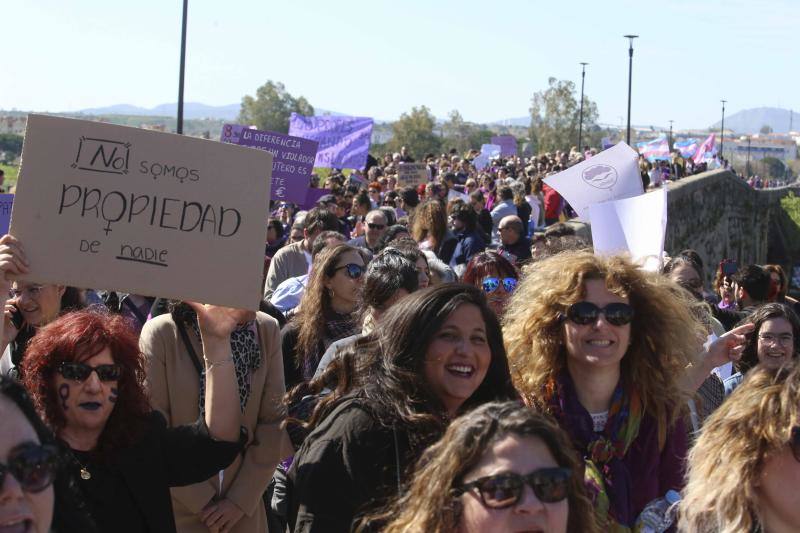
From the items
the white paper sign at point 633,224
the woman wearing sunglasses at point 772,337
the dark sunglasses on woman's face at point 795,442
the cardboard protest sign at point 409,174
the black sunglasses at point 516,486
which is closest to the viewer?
the black sunglasses at point 516,486

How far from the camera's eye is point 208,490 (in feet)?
13.6

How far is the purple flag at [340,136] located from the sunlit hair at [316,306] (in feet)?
39.6

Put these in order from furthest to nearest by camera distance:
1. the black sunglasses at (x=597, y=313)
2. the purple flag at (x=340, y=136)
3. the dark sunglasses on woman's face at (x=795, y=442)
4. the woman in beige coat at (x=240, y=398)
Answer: the purple flag at (x=340, y=136)
the woman in beige coat at (x=240, y=398)
the black sunglasses at (x=597, y=313)
the dark sunglasses on woman's face at (x=795, y=442)

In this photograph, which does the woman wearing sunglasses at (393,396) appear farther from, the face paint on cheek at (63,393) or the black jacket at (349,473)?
the face paint on cheek at (63,393)

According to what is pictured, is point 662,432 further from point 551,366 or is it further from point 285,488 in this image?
point 285,488

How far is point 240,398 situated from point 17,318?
1.25m

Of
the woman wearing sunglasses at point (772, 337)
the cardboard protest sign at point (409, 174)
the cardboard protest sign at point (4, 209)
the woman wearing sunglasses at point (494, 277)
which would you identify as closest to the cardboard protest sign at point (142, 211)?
the woman wearing sunglasses at point (494, 277)

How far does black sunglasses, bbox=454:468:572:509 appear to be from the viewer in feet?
7.80

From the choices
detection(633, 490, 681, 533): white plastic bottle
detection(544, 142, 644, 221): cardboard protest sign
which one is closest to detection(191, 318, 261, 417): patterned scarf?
detection(633, 490, 681, 533): white plastic bottle

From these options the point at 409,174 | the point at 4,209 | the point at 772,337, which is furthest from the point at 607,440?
the point at 409,174

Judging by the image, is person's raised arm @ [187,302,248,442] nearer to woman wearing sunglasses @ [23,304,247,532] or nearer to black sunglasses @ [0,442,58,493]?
woman wearing sunglasses @ [23,304,247,532]

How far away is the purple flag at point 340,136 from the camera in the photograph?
687 inches

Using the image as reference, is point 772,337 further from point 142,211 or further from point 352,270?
point 142,211

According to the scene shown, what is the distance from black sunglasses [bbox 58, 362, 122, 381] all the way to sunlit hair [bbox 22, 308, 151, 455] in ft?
0.07
